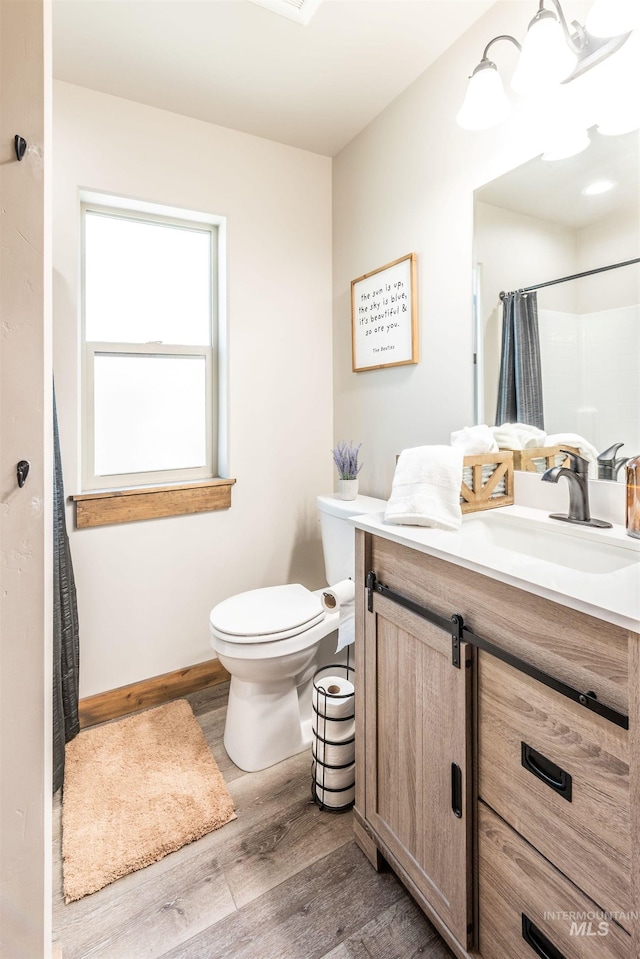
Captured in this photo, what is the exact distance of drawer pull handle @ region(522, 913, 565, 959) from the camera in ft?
2.43

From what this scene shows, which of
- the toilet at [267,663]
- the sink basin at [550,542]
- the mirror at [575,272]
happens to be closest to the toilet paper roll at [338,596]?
the toilet at [267,663]

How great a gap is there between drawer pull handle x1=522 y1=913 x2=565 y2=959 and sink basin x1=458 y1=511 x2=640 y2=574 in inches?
24.7

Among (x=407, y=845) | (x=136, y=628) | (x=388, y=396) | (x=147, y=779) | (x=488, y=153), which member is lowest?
(x=147, y=779)

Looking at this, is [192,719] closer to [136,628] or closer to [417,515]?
[136,628]

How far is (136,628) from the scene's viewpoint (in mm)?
1888

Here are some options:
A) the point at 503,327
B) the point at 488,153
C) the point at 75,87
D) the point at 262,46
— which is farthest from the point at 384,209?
the point at 75,87

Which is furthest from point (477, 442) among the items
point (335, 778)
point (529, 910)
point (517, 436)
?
point (335, 778)

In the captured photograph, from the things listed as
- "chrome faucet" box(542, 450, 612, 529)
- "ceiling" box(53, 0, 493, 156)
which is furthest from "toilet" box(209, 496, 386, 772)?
"ceiling" box(53, 0, 493, 156)

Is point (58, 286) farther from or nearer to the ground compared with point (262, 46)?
nearer to the ground

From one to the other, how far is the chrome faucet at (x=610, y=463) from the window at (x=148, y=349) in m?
1.56

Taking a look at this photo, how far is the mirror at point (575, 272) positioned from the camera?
106 cm

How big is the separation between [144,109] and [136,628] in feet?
6.74

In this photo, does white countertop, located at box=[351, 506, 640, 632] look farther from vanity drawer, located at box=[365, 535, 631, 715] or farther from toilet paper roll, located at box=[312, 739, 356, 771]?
toilet paper roll, located at box=[312, 739, 356, 771]

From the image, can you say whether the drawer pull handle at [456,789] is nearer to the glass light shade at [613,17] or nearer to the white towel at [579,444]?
the white towel at [579,444]
